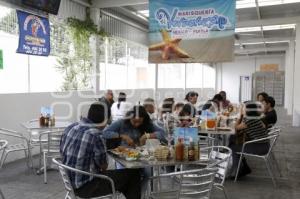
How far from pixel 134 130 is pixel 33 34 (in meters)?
3.35

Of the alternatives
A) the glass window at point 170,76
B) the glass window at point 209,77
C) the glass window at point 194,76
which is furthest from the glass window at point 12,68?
the glass window at point 209,77

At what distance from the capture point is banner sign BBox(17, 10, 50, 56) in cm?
562

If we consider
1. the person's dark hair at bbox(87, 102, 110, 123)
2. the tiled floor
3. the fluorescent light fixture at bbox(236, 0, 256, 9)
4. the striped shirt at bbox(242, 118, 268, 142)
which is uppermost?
the fluorescent light fixture at bbox(236, 0, 256, 9)

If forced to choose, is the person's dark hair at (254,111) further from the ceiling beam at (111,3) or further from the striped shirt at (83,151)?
the ceiling beam at (111,3)

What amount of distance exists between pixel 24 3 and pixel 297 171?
516 cm

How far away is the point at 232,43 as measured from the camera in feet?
19.3

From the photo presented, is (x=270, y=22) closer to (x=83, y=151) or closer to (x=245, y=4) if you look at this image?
(x=245, y=4)

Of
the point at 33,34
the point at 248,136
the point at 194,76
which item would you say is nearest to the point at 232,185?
the point at 248,136

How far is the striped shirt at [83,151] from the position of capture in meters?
2.52

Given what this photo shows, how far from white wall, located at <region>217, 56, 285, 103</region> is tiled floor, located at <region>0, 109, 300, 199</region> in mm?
16097

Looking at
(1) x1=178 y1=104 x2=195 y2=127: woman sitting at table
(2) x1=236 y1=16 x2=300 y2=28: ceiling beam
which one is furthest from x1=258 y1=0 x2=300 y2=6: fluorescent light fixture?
(1) x1=178 y1=104 x2=195 y2=127: woman sitting at table

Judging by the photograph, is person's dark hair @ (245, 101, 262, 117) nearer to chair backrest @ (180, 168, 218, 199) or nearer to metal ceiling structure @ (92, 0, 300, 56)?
chair backrest @ (180, 168, 218, 199)

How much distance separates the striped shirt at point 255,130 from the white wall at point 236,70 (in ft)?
55.6

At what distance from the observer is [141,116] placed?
138 inches
